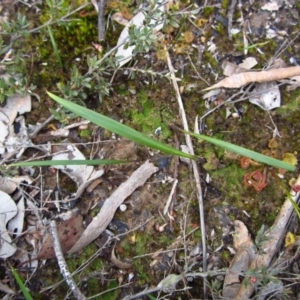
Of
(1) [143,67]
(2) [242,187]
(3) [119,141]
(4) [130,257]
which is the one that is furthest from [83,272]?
(1) [143,67]

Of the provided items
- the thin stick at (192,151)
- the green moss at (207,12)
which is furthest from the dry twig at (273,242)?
the green moss at (207,12)

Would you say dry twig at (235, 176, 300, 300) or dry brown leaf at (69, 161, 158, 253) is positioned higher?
dry brown leaf at (69, 161, 158, 253)

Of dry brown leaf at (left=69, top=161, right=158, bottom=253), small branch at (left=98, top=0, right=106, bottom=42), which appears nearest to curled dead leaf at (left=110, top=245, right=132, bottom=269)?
dry brown leaf at (left=69, top=161, right=158, bottom=253)

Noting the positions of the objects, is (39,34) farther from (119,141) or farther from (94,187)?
(94,187)

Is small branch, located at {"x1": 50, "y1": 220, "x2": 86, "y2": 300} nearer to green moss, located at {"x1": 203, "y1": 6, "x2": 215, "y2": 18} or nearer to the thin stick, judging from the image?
the thin stick

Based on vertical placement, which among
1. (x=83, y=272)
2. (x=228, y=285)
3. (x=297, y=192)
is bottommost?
(x=228, y=285)

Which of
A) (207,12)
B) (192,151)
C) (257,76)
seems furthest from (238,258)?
(207,12)

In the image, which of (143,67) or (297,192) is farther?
(143,67)
